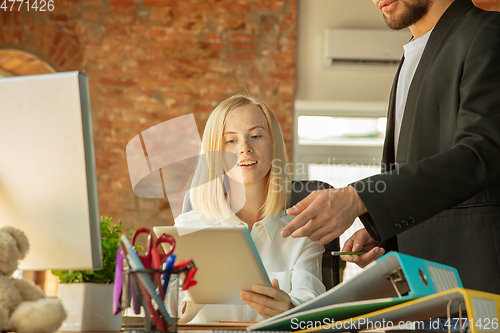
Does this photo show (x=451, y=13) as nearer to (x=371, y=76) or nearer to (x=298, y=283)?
(x=298, y=283)

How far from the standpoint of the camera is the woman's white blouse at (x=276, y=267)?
1341 millimetres

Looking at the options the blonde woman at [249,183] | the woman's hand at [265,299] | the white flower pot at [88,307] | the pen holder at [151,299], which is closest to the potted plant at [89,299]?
the white flower pot at [88,307]

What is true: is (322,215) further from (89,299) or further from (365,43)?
(365,43)

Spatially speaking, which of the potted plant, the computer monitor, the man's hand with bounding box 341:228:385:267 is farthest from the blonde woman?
the computer monitor

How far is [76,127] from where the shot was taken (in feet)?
2.19

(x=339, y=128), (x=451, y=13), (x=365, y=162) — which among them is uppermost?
(x=339, y=128)

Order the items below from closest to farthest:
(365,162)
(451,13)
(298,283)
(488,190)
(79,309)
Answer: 1. (79,309)
2. (488,190)
3. (451,13)
4. (298,283)
5. (365,162)

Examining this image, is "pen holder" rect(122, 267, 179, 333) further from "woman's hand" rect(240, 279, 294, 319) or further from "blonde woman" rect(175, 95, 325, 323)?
"blonde woman" rect(175, 95, 325, 323)

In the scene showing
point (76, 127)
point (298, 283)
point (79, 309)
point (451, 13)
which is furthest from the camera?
point (298, 283)

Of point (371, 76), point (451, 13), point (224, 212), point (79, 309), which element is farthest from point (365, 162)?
point (79, 309)

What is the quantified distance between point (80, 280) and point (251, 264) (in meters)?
0.33

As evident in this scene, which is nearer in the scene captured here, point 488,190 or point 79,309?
point 79,309

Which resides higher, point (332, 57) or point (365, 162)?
point (332, 57)

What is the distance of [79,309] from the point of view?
0.82m
